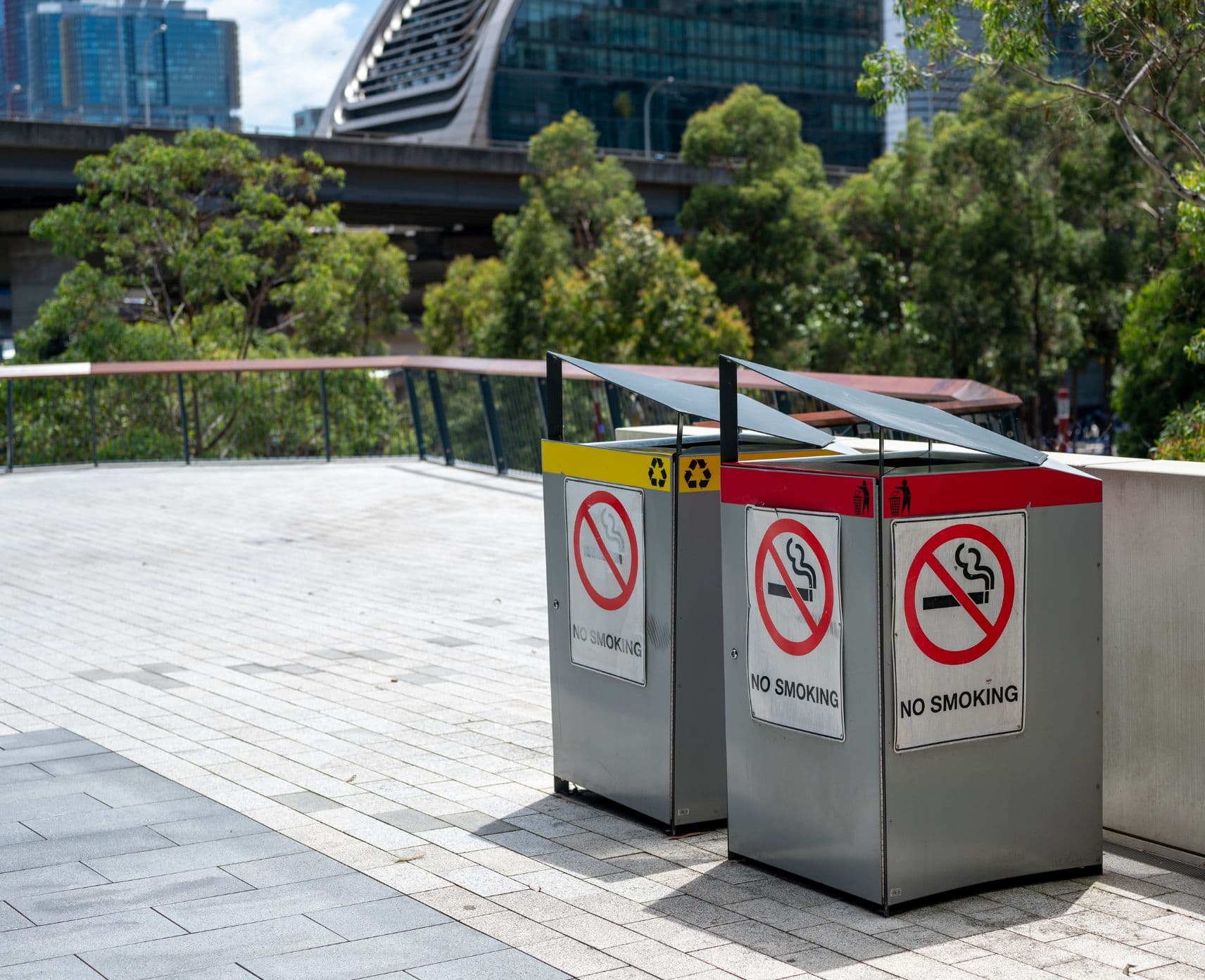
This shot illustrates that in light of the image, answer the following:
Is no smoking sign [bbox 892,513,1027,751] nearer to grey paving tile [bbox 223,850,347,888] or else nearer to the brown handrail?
grey paving tile [bbox 223,850,347,888]

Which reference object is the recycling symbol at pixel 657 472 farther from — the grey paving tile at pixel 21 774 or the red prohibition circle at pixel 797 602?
the grey paving tile at pixel 21 774

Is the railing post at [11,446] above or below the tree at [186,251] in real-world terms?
below

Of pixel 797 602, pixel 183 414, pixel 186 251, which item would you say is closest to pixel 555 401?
pixel 797 602

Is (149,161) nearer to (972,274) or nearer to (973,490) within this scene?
(972,274)

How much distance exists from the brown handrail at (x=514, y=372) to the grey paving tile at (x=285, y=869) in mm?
4948

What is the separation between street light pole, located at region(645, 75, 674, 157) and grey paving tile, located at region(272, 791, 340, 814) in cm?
8977

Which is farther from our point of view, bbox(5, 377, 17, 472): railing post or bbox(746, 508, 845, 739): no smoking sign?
bbox(5, 377, 17, 472): railing post

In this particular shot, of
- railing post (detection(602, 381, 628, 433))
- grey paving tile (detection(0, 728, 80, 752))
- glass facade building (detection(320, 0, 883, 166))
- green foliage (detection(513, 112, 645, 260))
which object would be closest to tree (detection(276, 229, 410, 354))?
green foliage (detection(513, 112, 645, 260))

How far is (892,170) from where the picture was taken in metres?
44.3

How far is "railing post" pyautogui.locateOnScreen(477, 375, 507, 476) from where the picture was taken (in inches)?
670

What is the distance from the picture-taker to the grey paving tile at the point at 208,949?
13.3 ft

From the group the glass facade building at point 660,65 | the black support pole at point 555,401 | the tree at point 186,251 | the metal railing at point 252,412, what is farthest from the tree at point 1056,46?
the glass facade building at point 660,65

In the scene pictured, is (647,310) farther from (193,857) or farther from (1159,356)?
(193,857)

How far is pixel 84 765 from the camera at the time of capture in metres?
6.24
